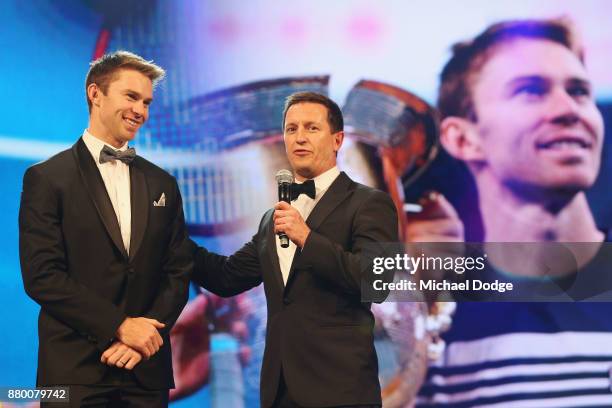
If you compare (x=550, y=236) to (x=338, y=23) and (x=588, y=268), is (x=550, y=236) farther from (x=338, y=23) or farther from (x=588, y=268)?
(x=338, y=23)

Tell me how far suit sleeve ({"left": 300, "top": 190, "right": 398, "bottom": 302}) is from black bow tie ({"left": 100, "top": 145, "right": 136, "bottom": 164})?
2.29 feet

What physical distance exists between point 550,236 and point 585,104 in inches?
28.6

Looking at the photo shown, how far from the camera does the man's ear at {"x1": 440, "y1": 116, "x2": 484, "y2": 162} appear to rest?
4.48 metres

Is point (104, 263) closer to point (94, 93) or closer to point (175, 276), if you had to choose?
point (175, 276)

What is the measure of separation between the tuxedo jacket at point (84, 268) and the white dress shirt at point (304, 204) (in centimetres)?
40

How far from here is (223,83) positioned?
4.59 meters

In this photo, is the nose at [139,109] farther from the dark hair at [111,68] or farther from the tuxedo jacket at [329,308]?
the tuxedo jacket at [329,308]

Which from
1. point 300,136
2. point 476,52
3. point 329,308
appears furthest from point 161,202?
point 476,52

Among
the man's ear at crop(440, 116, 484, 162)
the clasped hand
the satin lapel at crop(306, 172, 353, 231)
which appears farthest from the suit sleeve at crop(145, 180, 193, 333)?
the man's ear at crop(440, 116, 484, 162)

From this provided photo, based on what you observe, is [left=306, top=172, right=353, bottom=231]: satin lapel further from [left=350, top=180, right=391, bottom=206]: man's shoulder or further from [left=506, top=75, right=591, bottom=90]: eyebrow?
[left=506, top=75, right=591, bottom=90]: eyebrow

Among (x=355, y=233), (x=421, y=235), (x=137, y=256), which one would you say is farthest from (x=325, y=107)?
(x=421, y=235)

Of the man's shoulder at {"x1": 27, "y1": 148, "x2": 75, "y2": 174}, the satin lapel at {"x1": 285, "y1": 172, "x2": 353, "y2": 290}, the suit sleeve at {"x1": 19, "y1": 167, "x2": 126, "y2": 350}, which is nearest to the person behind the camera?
the suit sleeve at {"x1": 19, "y1": 167, "x2": 126, "y2": 350}

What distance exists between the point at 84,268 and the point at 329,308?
0.82 m

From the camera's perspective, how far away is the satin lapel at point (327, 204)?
289cm
